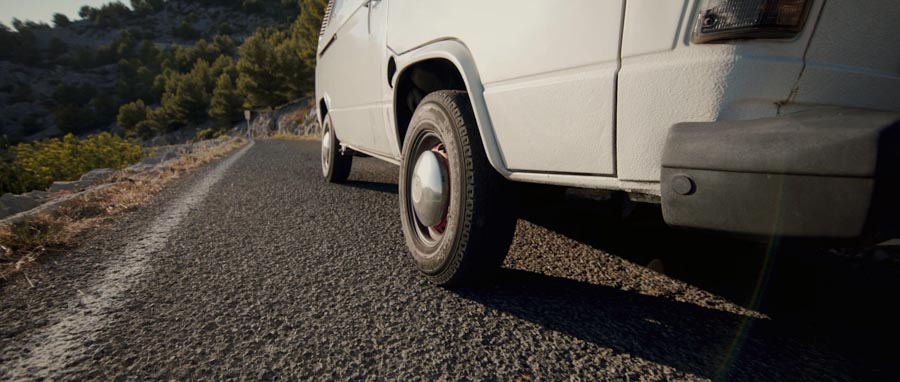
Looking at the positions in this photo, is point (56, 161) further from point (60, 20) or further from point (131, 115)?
point (60, 20)

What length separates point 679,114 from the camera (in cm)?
91

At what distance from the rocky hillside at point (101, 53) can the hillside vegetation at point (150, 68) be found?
0.60 ft

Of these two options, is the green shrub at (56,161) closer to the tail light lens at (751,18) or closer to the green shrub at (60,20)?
the tail light lens at (751,18)

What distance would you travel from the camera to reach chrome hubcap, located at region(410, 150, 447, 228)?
1568 millimetres

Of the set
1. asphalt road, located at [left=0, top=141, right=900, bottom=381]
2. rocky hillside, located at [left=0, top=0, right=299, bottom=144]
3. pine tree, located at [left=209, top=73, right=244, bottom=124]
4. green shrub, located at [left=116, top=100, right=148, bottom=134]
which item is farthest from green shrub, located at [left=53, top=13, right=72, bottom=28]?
asphalt road, located at [left=0, top=141, right=900, bottom=381]

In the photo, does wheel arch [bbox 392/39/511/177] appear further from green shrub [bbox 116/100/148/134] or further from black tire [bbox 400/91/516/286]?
green shrub [bbox 116/100/148/134]

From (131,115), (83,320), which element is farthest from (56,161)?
(131,115)

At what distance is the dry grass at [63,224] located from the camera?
176cm

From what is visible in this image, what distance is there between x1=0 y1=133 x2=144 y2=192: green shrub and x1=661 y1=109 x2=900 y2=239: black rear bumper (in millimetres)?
8514

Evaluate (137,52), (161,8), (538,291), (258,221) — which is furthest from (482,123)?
(161,8)

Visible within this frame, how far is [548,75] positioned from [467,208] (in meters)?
0.50

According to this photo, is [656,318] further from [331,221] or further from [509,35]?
[331,221]

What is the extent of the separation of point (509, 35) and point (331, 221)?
172cm

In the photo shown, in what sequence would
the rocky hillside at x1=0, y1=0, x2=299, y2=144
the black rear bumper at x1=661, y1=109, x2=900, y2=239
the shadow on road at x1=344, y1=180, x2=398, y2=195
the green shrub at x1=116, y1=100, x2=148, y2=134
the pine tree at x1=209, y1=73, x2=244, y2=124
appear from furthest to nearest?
the rocky hillside at x1=0, y1=0, x2=299, y2=144, the green shrub at x1=116, y1=100, x2=148, y2=134, the pine tree at x1=209, y1=73, x2=244, y2=124, the shadow on road at x1=344, y1=180, x2=398, y2=195, the black rear bumper at x1=661, y1=109, x2=900, y2=239
